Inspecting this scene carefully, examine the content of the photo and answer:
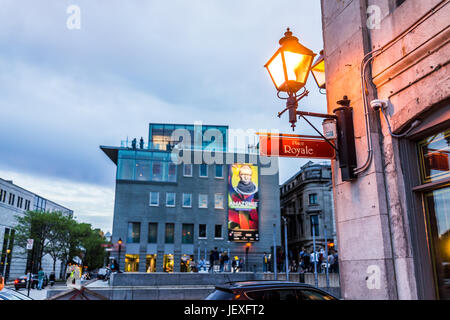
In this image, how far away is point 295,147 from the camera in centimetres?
680

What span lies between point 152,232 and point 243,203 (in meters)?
13.8

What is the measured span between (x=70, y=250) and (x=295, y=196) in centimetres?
4077

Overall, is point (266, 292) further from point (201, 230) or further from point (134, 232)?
point (201, 230)

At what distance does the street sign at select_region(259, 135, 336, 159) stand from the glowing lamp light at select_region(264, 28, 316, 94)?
90cm

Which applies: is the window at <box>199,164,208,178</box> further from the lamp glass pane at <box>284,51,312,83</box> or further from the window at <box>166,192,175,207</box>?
the lamp glass pane at <box>284,51,312,83</box>

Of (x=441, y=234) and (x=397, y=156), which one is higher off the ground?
(x=397, y=156)

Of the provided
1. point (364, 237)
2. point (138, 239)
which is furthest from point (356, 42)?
point (138, 239)

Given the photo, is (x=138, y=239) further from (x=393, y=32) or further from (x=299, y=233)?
(x=393, y=32)

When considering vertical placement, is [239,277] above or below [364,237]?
below

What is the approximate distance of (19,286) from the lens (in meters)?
33.8

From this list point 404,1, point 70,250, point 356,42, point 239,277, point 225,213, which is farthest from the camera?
point 70,250

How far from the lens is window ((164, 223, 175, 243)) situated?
2019 inches

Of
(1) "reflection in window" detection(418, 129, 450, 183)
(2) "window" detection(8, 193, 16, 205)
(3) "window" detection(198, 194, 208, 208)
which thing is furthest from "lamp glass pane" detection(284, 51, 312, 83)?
(2) "window" detection(8, 193, 16, 205)

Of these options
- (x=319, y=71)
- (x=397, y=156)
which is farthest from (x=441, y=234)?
(x=319, y=71)
